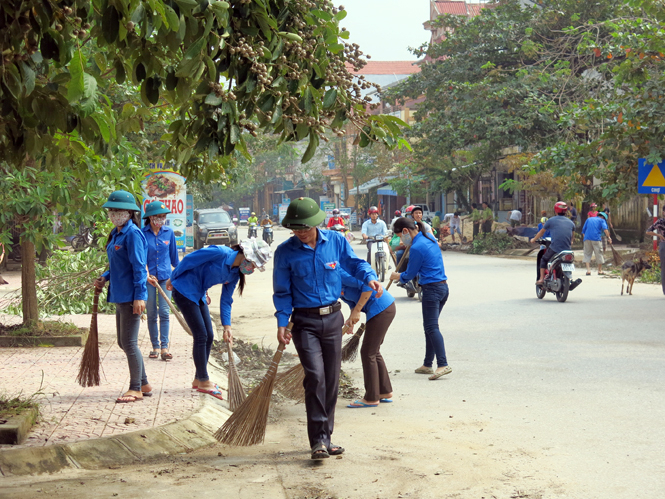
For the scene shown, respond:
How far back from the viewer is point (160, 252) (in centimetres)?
909

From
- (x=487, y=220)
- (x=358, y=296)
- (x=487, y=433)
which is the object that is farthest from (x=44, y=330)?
(x=487, y=220)

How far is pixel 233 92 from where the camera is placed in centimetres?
430

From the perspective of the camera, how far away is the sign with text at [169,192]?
13156 millimetres

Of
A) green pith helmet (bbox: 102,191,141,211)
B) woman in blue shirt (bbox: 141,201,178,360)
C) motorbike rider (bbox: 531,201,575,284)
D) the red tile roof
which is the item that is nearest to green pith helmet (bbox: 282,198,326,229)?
green pith helmet (bbox: 102,191,141,211)

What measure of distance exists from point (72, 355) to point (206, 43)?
21.0ft

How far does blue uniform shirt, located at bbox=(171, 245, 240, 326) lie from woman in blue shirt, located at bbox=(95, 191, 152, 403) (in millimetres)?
403

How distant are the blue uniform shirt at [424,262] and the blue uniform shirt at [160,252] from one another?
8.72 ft

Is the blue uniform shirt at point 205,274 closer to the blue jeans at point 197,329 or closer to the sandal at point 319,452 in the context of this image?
the blue jeans at point 197,329

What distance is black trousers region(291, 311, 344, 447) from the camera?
17.9 ft

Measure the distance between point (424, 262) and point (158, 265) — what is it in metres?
2.94

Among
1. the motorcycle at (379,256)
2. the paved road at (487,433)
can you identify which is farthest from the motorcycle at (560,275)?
the motorcycle at (379,256)

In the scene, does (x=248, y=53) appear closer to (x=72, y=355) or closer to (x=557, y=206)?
(x=72, y=355)

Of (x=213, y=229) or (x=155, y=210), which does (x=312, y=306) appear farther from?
(x=213, y=229)

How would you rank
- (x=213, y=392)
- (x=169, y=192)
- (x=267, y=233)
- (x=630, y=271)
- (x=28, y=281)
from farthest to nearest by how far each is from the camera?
(x=267, y=233), (x=630, y=271), (x=169, y=192), (x=28, y=281), (x=213, y=392)
